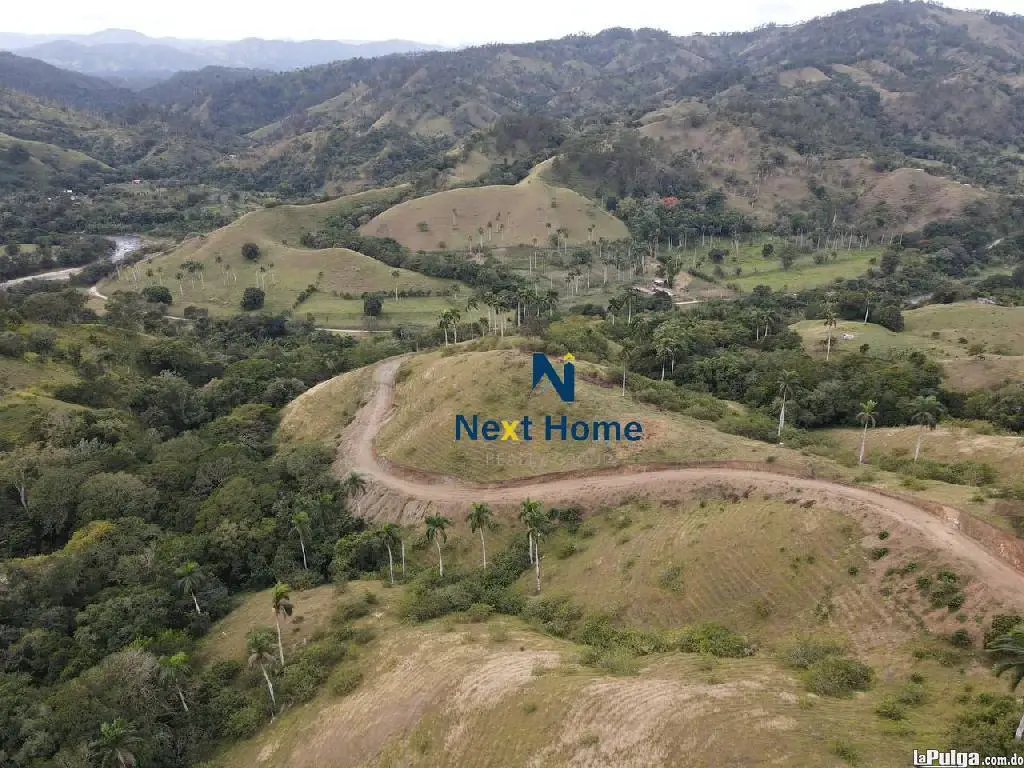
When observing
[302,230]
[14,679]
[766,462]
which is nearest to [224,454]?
[14,679]

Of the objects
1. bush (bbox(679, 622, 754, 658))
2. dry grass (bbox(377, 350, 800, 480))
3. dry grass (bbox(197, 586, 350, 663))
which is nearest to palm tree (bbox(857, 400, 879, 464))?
dry grass (bbox(377, 350, 800, 480))

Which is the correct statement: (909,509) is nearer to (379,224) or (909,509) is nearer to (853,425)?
(853,425)

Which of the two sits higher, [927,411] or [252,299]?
[927,411]

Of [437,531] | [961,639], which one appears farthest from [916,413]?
[437,531]

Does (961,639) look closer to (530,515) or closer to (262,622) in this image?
(530,515)

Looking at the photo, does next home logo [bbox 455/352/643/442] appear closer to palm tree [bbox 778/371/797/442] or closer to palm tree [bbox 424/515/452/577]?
palm tree [bbox 424/515/452/577]

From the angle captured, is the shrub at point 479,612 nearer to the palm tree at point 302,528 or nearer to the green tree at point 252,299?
the palm tree at point 302,528
